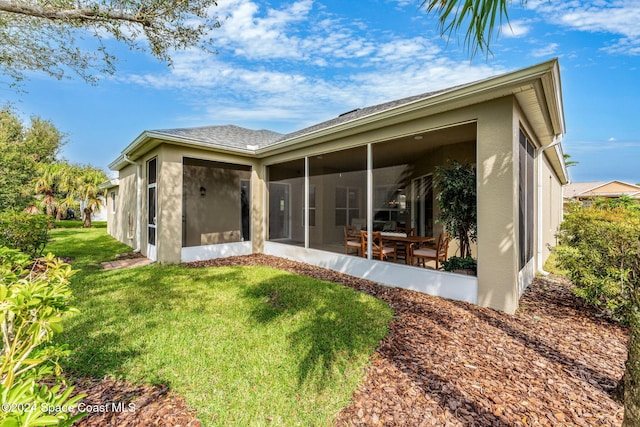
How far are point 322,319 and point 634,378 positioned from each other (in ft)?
10.1

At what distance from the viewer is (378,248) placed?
21.7 ft

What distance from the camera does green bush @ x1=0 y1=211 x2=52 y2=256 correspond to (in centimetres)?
616

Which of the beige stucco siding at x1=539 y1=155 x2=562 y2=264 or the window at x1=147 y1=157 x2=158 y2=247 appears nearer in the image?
the beige stucco siding at x1=539 y1=155 x2=562 y2=264

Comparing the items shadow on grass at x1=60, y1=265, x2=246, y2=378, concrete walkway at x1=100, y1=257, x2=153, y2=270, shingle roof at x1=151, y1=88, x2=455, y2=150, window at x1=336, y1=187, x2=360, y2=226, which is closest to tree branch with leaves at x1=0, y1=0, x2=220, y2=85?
shingle roof at x1=151, y1=88, x2=455, y2=150

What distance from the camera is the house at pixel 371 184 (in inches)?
174

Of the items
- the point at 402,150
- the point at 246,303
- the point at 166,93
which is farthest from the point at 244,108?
the point at 246,303

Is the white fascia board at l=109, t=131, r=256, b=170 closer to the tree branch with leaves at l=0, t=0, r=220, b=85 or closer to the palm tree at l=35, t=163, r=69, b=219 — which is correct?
the tree branch with leaves at l=0, t=0, r=220, b=85

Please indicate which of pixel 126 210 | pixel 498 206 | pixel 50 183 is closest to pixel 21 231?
pixel 126 210

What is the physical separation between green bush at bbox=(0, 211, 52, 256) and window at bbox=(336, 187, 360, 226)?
27.7 ft

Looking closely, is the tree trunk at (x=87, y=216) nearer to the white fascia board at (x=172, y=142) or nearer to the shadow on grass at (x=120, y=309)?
A: the white fascia board at (x=172, y=142)

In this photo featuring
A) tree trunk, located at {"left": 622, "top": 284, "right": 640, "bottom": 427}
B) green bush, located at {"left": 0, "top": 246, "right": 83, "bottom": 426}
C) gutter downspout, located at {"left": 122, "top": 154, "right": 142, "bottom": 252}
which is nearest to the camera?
green bush, located at {"left": 0, "top": 246, "right": 83, "bottom": 426}

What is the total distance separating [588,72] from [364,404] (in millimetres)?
8614

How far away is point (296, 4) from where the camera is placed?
745 cm

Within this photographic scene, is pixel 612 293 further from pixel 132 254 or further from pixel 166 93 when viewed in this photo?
pixel 166 93
